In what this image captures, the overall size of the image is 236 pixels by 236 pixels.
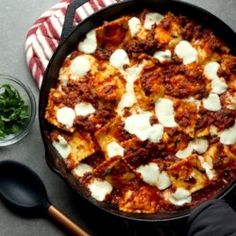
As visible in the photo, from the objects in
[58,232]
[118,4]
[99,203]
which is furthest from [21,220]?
[118,4]

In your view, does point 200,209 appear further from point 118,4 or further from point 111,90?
point 118,4

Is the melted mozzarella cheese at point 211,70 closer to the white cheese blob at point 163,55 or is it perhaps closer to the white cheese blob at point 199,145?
the white cheese blob at point 163,55

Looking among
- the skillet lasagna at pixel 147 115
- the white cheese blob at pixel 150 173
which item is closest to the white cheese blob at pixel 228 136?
the skillet lasagna at pixel 147 115

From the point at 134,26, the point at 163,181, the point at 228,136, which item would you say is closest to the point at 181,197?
the point at 163,181

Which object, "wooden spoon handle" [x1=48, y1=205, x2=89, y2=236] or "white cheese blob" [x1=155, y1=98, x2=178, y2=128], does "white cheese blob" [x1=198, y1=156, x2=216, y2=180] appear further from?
"wooden spoon handle" [x1=48, y1=205, x2=89, y2=236]

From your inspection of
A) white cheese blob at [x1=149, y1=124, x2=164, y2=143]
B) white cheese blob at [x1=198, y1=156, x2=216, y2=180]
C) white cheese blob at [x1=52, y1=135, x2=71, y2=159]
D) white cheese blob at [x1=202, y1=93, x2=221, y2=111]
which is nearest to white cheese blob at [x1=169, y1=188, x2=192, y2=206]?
white cheese blob at [x1=198, y1=156, x2=216, y2=180]
